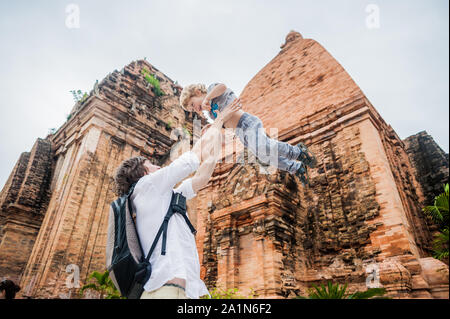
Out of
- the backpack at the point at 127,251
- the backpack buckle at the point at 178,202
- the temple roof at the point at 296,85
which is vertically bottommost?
the backpack at the point at 127,251

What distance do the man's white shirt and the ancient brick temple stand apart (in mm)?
3773

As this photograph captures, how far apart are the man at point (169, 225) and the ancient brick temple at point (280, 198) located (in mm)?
3790

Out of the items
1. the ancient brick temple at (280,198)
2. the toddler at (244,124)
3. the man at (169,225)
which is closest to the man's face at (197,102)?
the toddler at (244,124)

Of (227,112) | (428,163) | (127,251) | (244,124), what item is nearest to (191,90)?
(244,124)

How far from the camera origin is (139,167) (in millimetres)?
2006

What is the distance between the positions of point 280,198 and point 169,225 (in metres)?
4.68

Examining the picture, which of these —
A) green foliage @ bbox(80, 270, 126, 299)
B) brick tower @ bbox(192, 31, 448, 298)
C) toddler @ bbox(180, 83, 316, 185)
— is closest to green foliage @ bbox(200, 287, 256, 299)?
brick tower @ bbox(192, 31, 448, 298)

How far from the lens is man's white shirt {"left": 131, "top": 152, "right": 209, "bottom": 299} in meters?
1.53

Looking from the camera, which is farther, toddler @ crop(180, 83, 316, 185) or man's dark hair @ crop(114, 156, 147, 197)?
toddler @ crop(180, 83, 316, 185)

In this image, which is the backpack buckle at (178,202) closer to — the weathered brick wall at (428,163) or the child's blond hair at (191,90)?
the child's blond hair at (191,90)

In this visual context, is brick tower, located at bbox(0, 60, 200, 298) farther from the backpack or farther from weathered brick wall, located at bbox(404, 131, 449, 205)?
weathered brick wall, located at bbox(404, 131, 449, 205)

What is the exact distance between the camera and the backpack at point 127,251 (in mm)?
1491
